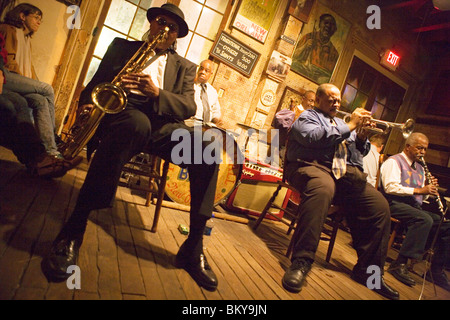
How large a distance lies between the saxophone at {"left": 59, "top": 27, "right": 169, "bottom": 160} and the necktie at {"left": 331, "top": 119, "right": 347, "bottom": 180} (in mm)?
1909

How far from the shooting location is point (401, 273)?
122 inches

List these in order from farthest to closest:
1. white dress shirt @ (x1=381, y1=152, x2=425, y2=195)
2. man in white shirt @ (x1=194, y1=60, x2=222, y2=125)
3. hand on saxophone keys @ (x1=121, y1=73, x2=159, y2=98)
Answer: man in white shirt @ (x1=194, y1=60, x2=222, y2=125) → white dress shirt @ (x1=381, y1=152, x2=425, y2=195) → hand on saxophone keys @ (x1=121, y1=73, x2=159, y2=98)

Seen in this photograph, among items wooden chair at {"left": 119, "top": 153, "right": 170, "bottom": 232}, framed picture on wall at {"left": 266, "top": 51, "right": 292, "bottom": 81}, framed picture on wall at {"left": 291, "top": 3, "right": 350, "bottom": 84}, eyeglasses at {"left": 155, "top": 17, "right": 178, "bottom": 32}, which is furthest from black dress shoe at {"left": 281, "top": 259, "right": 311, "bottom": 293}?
framed picture on wall at {"left": 291, "top": 3, "right": 350, "bottom": 84}

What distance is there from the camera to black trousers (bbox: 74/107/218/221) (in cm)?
147

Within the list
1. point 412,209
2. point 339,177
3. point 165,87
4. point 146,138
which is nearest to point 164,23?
point 165,87

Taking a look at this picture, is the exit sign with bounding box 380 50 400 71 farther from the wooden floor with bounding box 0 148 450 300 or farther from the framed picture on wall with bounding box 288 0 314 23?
the wooden floor with bounding box 0 148 450 300

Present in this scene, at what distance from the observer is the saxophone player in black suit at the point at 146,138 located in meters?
1.45

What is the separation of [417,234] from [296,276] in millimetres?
2187

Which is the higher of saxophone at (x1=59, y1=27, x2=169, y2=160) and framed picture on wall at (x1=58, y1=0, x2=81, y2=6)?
framed picture on wall at (x1=58, y1=0, x2=81, y2=6)

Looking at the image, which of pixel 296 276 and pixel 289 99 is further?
pixel 289 99

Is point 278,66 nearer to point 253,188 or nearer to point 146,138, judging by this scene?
point 253,188
